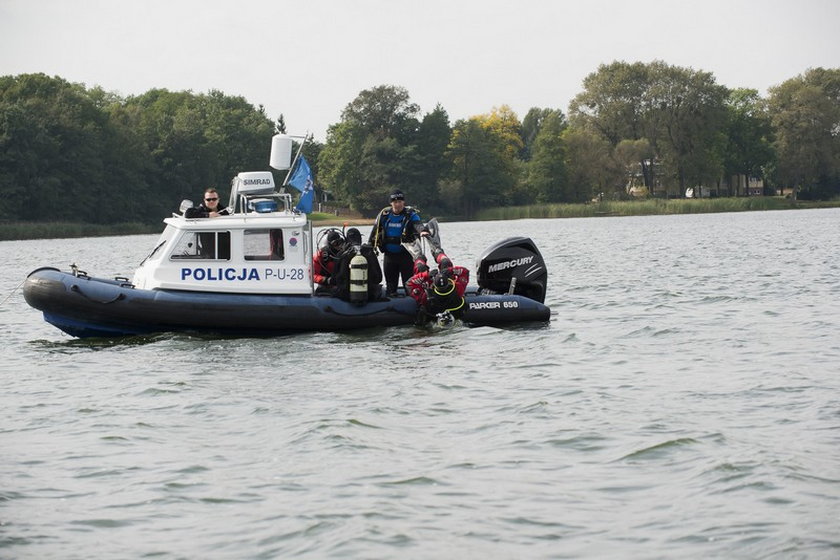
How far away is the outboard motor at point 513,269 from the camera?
16.4m

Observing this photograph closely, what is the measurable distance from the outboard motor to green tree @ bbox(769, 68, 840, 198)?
3397 inches

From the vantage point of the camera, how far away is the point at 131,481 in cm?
834

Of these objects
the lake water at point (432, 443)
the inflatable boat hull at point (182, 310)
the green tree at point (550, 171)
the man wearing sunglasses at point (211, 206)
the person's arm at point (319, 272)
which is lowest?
the lake water at point (432, 443)

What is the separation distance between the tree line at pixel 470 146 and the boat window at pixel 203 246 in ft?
222

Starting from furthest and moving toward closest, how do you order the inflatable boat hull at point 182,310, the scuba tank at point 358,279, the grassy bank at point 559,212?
1. the grassy bank at point 559,212
2. the scuba tank at point 358,279
3. the inflatable boat hull at point 182,310

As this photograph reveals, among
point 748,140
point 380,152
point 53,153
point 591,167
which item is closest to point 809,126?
point 748,140

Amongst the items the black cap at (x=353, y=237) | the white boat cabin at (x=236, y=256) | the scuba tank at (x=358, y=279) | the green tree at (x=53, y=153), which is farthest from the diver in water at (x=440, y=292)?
the green tree at (x=53, y=153)

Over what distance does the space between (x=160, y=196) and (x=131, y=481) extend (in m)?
81.1

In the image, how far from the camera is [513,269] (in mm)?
16375

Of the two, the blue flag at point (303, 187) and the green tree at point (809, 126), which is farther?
the green tree at point (809, 126)

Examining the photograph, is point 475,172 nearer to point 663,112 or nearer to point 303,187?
point 663,112

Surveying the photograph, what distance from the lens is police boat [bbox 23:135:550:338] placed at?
14781 millimetres

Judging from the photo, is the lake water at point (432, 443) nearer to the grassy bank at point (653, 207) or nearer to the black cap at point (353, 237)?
the black cap at point (353, 237)

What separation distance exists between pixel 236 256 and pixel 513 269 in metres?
4.04
